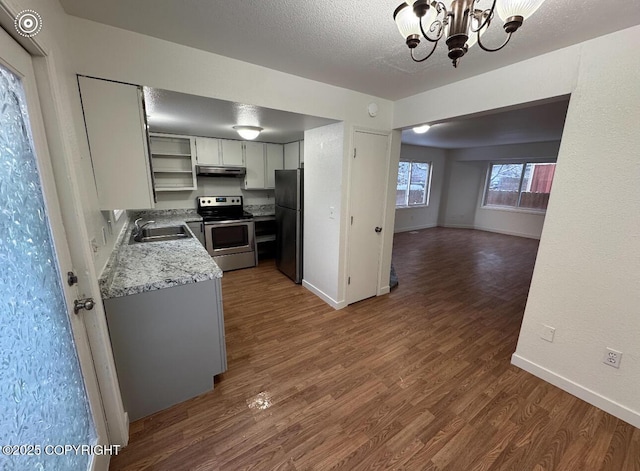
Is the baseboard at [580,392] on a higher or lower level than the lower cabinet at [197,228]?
lower

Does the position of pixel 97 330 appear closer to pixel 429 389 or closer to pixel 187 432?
pixel 187 432

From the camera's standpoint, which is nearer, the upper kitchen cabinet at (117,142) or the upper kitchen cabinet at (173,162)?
the upper kitchen cabinet at (117,142)

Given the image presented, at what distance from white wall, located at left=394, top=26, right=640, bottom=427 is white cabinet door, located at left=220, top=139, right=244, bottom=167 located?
3615 mm

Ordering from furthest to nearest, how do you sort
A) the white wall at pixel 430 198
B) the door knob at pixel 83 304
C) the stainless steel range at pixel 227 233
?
the white wall at pixel 430 198
the stainless steel range at pixel 227 233
the door knob at pixel 83 304

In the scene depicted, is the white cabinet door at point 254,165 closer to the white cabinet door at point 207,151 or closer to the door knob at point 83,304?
the white cabinet door at point 207,151

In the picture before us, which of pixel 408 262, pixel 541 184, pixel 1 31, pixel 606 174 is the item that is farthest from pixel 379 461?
pixel 541 184

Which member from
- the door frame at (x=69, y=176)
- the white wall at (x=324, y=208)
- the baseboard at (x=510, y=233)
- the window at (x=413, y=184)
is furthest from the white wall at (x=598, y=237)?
the baseboard at (x=510, y=233)

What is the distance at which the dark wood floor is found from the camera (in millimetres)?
1467

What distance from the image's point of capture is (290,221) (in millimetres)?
3854

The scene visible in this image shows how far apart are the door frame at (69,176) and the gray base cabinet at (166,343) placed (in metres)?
0.10

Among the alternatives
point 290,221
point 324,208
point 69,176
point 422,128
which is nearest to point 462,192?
point 422,128

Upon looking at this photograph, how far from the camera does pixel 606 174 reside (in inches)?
64.9

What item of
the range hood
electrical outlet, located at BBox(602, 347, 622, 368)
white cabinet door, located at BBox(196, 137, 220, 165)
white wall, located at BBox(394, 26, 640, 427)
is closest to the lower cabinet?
the range hood

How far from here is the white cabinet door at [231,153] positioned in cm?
425
